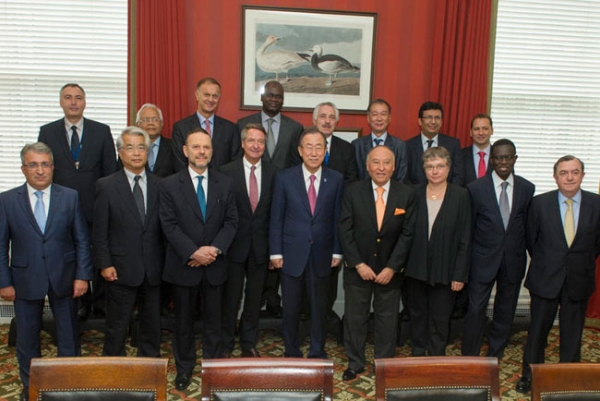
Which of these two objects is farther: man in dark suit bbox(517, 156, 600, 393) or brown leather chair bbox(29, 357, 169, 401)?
man in dark suit bbox(517, 156, 600, 393)

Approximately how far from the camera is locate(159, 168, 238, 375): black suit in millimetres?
3348

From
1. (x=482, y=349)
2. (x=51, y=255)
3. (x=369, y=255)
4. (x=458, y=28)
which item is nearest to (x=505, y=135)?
A: (x=458, y=28)

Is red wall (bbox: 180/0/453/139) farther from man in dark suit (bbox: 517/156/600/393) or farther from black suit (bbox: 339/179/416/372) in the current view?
man in dark suit (bbox: 517/156/600/393)

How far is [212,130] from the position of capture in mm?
4176

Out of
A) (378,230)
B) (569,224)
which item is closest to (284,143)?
(378,230)

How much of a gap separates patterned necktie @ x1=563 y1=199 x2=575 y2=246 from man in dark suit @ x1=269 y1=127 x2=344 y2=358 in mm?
1476

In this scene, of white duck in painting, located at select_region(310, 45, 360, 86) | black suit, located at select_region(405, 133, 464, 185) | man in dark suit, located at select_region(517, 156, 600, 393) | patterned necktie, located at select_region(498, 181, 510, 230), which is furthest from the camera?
white duck in painting, located at select_region(310, 45, 360, 86)

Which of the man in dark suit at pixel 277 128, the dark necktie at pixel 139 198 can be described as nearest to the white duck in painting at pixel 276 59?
the man in dark suit at pixel 277 128

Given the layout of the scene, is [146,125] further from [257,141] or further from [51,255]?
[51,255]

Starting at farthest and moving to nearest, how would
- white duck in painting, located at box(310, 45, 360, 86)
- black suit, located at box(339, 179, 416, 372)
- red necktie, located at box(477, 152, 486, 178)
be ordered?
white duck in painting, located at box(310, 45, 360, 86), red necktie, located at box(477, 152, 486, 178), black suit, located at box(339, 179, 416, 372)

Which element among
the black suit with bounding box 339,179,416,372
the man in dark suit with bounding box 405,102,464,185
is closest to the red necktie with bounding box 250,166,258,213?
the black suit with bounding box 339,179,416,372

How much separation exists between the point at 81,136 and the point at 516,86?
4148 mm

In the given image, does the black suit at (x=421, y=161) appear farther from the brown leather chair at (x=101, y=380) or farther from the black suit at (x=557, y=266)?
the brown leather chair at (x=101, y=380)

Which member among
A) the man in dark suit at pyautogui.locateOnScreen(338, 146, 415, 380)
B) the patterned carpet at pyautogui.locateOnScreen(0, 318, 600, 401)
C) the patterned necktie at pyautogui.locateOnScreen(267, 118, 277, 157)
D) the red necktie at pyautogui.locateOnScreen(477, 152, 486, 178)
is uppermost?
the patterned necktie at pyautogui.locateOnScreen(267, 118, 277, 157)
